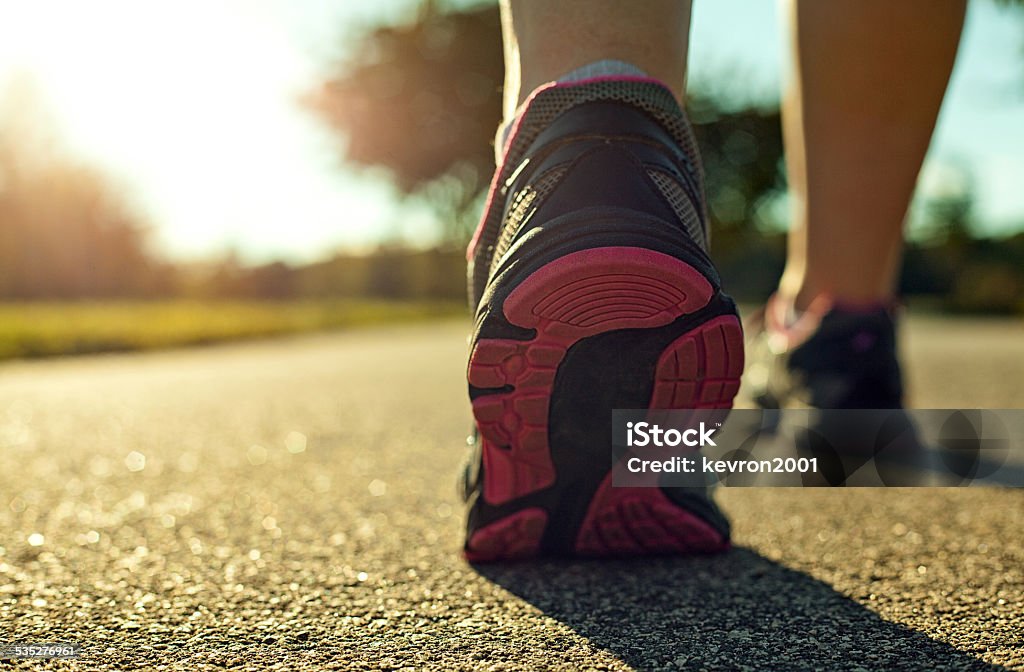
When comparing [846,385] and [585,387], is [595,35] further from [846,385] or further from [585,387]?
[846,385]

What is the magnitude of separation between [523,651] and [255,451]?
1052mm

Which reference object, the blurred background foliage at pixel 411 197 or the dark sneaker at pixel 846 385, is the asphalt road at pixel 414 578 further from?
the blurred background foliage at pixel 411 197

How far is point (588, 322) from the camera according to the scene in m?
0.73

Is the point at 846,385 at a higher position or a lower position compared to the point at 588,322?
lower

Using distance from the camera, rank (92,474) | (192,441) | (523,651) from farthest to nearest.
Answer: (192,441), (92,474), (523,651)

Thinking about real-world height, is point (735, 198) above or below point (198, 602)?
above

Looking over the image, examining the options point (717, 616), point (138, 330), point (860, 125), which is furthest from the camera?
point (138, 330)

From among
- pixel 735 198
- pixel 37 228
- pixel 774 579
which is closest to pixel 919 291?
pixel 735 198

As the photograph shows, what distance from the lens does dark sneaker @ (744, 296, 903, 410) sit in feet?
4.80

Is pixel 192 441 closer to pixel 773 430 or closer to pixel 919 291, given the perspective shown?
pixel 773 430

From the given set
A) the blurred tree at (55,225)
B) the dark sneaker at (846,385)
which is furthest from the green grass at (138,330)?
the blurred tree at (55,225)

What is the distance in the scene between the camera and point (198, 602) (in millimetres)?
745

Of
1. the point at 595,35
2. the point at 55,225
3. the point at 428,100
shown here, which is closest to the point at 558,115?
the point at 595,35

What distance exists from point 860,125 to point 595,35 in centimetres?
77
